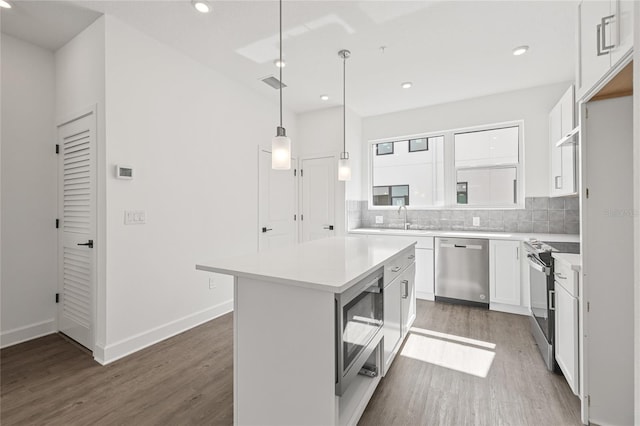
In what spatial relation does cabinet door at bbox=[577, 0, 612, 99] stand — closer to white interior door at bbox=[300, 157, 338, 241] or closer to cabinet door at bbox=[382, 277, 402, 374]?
cabinet door at bbox=[382, 277, 402, 374]

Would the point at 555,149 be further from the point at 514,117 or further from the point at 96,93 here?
the point at 96,93

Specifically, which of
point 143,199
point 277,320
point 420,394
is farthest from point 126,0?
point 420,394

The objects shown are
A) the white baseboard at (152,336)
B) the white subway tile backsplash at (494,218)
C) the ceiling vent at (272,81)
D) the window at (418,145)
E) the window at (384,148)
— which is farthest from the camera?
the window at (384,148)

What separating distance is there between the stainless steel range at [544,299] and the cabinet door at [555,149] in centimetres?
117

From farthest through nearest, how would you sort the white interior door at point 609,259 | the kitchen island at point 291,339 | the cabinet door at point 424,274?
1. the cabinet door at point 424,274
2. the white interior door at point 609,259
3. the kitchen island at point 291,339

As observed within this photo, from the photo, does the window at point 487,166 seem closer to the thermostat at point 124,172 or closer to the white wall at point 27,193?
the thermostat at point 124,172

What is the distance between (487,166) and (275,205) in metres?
3.18

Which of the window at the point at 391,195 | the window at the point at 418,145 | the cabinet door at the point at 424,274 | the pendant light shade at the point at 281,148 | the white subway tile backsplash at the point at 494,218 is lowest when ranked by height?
the cabinet door at the point at 424,274

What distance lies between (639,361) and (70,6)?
12.4ft

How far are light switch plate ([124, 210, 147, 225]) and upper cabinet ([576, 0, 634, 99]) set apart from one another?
332 cm

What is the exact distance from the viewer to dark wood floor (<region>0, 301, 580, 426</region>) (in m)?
1.74

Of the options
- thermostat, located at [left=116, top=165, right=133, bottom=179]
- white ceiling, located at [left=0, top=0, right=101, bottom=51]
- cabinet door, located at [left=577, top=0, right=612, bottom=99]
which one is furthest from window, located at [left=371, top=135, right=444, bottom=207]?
white ceiling, located at [left=0, top=0, right=101, bottom=51]

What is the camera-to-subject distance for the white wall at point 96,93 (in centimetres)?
236

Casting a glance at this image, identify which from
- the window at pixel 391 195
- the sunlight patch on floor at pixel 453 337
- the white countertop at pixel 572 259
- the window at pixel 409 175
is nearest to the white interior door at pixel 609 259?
the white countertop at pixel 572 259
